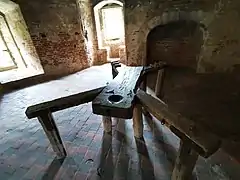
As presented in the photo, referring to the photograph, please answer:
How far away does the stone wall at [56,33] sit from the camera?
5.29 metres

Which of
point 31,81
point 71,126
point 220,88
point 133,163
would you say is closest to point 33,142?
point 71,126

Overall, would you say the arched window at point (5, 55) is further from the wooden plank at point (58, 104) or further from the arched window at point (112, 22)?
the wooden plank at point (58, 104)

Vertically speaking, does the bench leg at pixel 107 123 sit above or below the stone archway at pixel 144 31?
below

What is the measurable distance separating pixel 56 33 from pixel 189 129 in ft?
17.6

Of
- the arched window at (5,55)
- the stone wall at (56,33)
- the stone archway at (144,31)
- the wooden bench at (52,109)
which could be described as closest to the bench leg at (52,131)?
the wooden bench at (52,109)

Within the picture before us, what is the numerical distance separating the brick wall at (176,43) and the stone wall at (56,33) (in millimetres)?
2519

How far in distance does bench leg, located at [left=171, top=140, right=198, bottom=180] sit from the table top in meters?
1.55

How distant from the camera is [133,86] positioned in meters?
2.60

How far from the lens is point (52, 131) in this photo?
7.63ft

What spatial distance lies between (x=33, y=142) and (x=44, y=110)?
1.11 metres

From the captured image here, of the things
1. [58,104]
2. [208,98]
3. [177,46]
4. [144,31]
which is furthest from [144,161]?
[177,46]

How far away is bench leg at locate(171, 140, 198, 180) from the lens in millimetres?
1643

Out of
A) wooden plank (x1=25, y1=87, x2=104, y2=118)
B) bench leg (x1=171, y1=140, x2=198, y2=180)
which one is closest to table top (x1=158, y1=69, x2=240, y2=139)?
bench leg (x1=171, y1=140, x2=198, y2=180)

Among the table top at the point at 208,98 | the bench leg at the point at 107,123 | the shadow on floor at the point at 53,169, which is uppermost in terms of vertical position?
the bench leg at the point at 107,123
